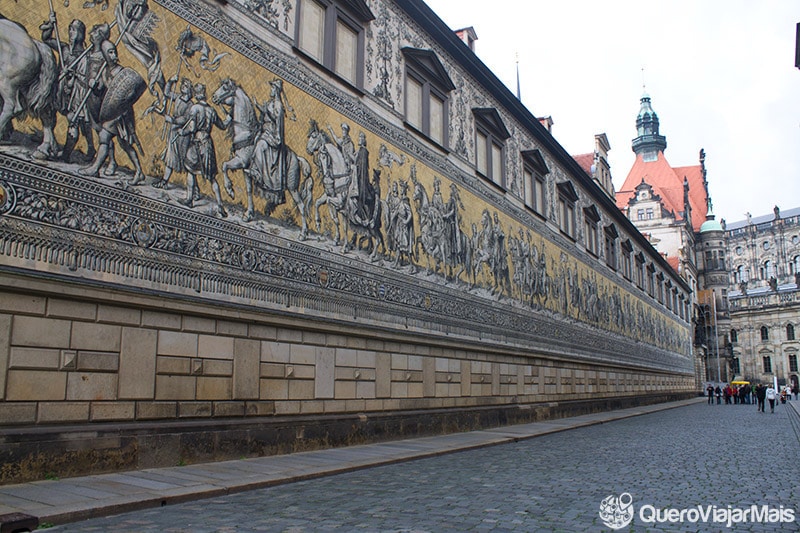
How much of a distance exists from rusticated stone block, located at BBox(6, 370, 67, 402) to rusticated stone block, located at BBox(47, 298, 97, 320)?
26.5 inches

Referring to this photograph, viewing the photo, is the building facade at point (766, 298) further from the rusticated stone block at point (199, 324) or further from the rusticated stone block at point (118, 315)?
the rusticated stone block at point (118, 315)

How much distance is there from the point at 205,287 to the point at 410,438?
644 centimetres

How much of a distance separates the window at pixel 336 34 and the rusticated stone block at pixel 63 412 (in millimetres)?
7473

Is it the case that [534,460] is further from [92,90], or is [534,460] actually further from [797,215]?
[797,215]

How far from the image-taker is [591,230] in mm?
31750

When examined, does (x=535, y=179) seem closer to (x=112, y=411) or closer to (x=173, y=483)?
(x=112, y=411)

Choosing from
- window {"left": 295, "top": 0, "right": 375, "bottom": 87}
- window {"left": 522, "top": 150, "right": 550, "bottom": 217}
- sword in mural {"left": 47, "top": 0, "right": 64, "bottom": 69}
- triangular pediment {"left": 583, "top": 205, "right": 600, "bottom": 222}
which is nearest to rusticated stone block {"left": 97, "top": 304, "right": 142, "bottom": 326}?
sword in mural {"left": 47, "top": 0, "right": 64, "bottom": 69}

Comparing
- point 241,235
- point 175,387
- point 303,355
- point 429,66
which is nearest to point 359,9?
point 429,66

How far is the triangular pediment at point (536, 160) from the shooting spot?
933 inches

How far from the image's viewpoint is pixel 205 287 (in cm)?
946

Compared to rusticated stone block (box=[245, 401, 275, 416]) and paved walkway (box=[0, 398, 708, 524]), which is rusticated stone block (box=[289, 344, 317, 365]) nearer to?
rusticated stone block (box=[245, 401, 275, 416])

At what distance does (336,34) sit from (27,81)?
7.16 metres

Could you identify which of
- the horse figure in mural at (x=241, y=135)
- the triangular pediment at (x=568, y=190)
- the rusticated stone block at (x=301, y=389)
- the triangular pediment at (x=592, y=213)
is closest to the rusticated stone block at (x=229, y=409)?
the rusticated stone block at (x=301, y=389)

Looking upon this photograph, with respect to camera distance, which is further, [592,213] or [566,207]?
[592,213]
